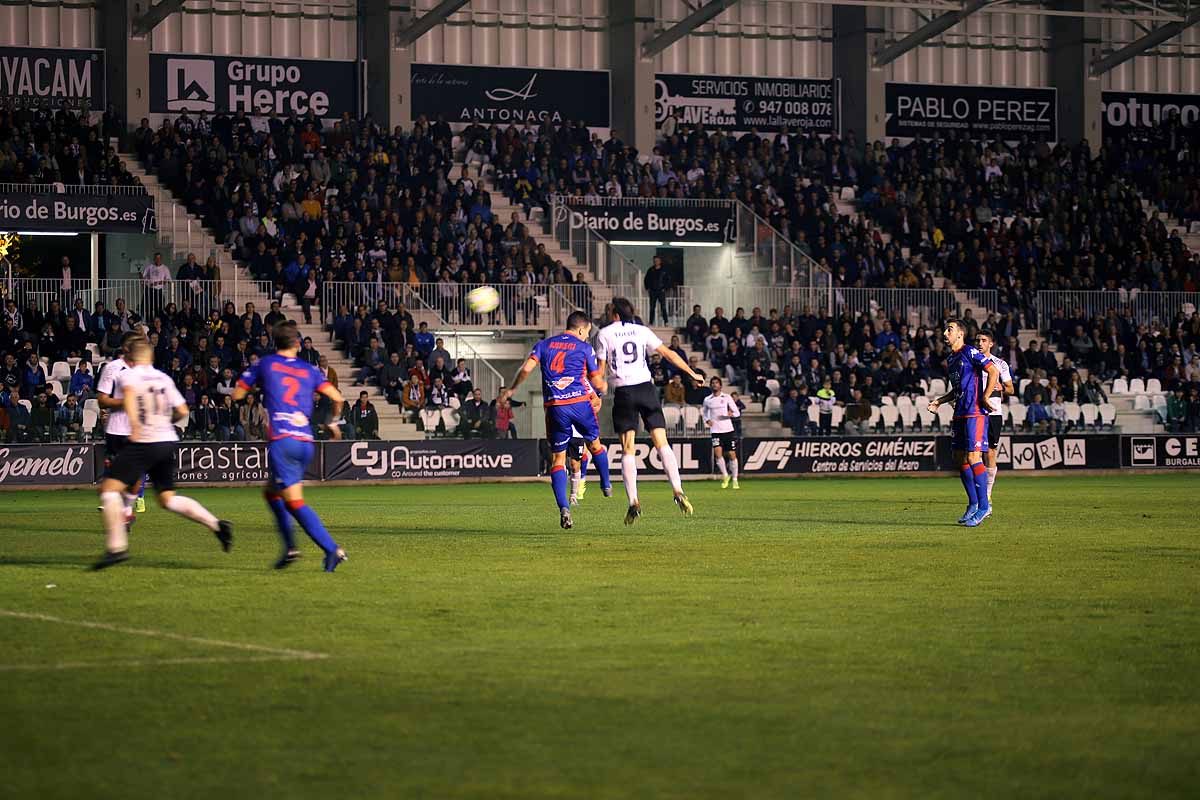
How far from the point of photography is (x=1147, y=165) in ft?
181

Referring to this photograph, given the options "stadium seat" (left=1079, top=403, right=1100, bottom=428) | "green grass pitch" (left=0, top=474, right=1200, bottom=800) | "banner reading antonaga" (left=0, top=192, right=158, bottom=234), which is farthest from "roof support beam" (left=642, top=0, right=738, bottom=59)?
"green grass pitch" (left=0, top=474, right=1200, bottom=800)

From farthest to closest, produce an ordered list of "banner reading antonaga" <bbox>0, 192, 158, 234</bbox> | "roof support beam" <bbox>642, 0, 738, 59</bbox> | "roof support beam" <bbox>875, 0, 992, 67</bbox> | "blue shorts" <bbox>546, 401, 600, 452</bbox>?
"roof support beam" <bbox>875, 0, 992, 67</bbox> → "roof support beam" <bbox>642, 0, 738, 59</bbox> → "banner reading antonaga" <bbox>0, 192, 158, 234</bbox> → "blue shorts" <bbox>546, 401, 600, 452</bbox>

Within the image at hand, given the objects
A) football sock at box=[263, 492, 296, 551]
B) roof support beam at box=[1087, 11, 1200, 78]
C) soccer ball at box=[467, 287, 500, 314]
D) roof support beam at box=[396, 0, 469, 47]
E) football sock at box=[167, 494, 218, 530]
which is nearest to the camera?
football sock at box=[263, 492, 296, 551]

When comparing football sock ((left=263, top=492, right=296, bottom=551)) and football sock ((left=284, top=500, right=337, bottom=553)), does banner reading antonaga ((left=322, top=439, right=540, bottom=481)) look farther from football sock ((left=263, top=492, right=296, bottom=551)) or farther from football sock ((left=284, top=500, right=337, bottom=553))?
football sock ((left=284, top=500, right=337, bottom=553))

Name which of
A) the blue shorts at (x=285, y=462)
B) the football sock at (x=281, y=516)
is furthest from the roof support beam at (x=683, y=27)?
the blue shorts at (x=285, y=462)

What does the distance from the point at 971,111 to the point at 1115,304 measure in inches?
531

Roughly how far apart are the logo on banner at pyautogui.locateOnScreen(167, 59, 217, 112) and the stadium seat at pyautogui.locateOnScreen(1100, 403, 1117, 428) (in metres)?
25.7

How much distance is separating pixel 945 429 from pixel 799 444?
4637 millimetres

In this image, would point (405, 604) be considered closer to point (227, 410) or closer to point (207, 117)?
point (227, 410)

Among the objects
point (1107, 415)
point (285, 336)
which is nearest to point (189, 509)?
point (285, 336)

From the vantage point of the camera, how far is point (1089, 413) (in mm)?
41531

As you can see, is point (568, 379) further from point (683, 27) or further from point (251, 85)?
point (251, 85)

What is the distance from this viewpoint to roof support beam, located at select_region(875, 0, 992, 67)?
160 ft

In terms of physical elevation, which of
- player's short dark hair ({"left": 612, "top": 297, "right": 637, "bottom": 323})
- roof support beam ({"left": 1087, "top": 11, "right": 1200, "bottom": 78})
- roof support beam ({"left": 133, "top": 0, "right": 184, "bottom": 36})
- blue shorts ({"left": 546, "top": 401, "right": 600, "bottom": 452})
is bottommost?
blue shorts ({"left": 546, "top": 401, "right": 600, "bottom": 452})
